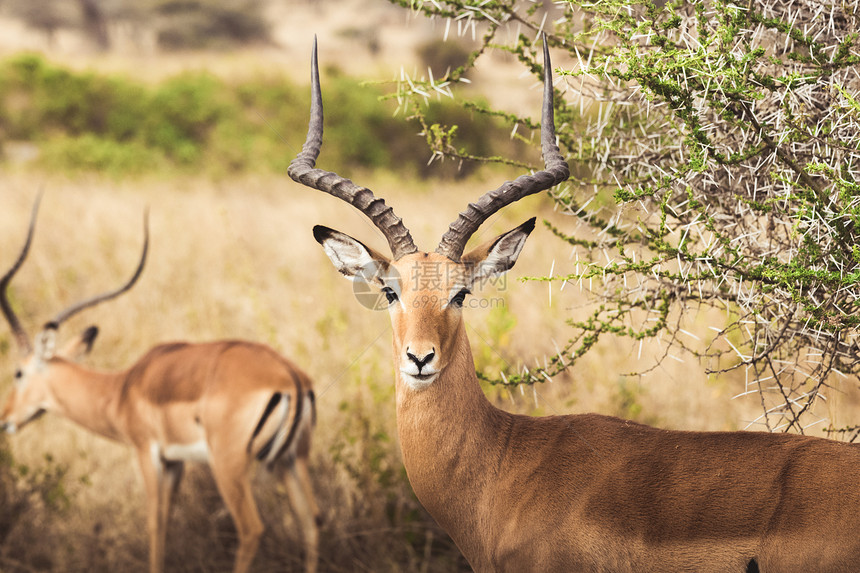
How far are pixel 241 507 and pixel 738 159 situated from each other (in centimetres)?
404

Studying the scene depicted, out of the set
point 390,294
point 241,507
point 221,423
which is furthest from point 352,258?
point 241,507

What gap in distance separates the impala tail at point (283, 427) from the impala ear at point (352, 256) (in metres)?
2.23

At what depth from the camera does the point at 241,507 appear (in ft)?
17.9

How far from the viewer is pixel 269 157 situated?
1784 cm

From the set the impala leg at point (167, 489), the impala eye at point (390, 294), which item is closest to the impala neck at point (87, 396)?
the impala leg at point (167, 489)

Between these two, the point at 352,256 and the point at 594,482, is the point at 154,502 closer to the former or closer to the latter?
the point at 352,256

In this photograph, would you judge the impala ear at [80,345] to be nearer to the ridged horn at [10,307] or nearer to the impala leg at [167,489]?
the ridged horn at [10,307]

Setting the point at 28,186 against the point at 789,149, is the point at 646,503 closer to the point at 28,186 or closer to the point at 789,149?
the point at 789,149

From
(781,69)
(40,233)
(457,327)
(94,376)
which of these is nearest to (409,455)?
(457,327)

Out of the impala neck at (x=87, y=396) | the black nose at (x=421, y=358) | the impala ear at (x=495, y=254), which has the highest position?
the impala ear at (x=495, y=254)

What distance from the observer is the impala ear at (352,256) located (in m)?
3.48

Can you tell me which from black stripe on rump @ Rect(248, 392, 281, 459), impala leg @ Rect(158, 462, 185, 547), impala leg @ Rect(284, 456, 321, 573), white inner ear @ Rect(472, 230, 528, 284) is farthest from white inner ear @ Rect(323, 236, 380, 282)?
impala leg @ Rect(158, 462, 185, 547)

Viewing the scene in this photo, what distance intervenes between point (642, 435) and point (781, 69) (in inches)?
76.1

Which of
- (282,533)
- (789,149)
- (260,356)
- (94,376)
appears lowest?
(282,533)
